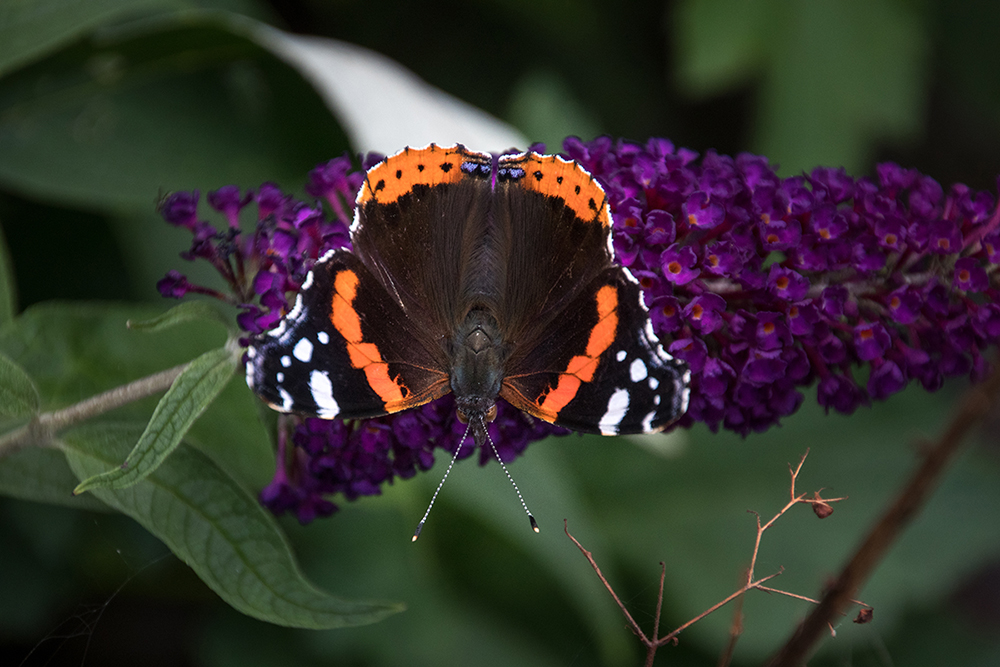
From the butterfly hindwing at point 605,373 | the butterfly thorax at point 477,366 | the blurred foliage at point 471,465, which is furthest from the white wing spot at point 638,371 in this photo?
the blurred foliage at point 471,465

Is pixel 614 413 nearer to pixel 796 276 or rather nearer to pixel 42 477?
pixel 796 276

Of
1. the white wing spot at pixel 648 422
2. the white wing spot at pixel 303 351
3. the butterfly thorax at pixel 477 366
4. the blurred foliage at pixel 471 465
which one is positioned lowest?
the blurred foliage at pixel 471 465

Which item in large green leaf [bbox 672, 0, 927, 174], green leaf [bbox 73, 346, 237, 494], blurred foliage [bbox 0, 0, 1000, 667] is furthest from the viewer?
large green leaf [bbox 672, 0, 927, 174]

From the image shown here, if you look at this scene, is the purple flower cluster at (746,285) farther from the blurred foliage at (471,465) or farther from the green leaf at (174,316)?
the blurred foliage at (471,465)

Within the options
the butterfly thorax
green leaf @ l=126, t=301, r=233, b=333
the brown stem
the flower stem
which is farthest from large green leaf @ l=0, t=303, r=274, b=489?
the brown stem

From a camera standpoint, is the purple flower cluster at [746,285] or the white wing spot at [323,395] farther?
the purple flower cluster at [746,285]

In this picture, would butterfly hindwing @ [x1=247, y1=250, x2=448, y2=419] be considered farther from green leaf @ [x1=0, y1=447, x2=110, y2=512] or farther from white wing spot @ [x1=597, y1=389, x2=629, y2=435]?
green leaf @ [x1=0, y1=447, x2=110, y2=512]
